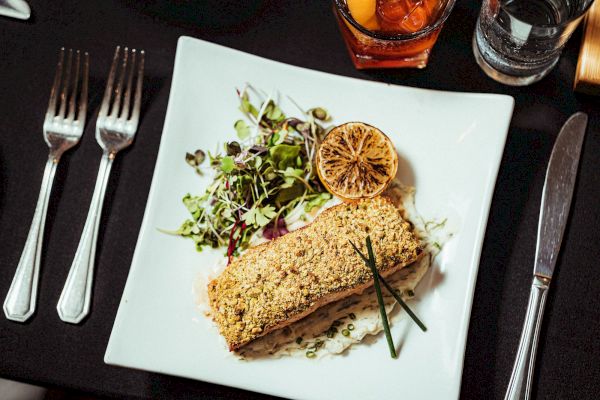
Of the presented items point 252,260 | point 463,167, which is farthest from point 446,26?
point 252,260

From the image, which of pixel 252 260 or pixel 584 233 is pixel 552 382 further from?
pixel 252 260

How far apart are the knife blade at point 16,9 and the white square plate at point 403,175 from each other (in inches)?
29.4

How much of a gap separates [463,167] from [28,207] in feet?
5.72

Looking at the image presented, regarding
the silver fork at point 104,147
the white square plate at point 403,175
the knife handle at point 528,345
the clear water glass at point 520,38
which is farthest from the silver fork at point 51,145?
the knife handle at point 528,345

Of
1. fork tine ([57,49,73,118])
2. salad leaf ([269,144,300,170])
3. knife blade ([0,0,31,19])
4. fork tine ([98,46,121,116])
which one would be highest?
knife blade ([0,0,31,19])

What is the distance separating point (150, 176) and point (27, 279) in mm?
618

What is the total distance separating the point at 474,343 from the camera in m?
2.32

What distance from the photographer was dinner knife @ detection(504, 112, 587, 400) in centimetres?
228

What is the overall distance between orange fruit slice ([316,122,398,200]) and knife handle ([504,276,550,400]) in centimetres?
73

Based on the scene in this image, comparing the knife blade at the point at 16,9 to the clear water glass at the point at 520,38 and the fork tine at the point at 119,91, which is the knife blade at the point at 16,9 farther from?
the clear water glass at the point at 520,38

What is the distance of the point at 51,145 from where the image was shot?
246cm

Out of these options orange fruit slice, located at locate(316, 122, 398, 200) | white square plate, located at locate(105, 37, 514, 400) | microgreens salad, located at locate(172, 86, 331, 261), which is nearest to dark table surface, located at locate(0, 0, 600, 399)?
white square plate, located at locate(105, 37, 514, 400)

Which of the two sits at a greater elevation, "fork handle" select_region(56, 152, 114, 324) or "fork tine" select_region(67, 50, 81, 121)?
"fork tine" select_region(67, 50, 81, 121)

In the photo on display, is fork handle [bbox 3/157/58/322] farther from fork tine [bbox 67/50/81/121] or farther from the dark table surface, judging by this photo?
fork tine [bbox 67/50/81/121]
